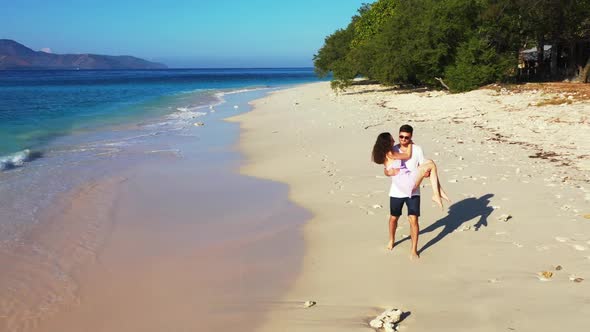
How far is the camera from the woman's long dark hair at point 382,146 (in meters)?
5.21

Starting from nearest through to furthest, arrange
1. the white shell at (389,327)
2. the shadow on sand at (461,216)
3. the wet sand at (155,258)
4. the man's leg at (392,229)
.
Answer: the white shell at (389,327), the wet sand at (155,258), the man's leg at (392,229), the shadow on sand at (461,216)

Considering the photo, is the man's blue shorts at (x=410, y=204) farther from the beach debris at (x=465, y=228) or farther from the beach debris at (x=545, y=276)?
the beach debris at (x=545, y=276)

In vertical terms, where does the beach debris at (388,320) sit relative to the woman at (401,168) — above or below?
below

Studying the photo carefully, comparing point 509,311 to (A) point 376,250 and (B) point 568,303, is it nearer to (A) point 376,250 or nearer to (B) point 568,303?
(B) point 568,303

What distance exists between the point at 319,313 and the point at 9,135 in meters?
18.3

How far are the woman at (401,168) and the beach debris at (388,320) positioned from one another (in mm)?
1635

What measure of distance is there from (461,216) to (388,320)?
3.12 meters

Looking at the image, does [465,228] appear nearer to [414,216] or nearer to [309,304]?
[414,216]

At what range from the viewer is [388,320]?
3955 millimetres

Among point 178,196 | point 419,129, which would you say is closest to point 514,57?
point 419,129

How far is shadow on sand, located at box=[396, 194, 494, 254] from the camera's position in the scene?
6.08m

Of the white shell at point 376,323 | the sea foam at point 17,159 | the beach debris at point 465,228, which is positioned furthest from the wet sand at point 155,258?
the sea foam at point 17,159

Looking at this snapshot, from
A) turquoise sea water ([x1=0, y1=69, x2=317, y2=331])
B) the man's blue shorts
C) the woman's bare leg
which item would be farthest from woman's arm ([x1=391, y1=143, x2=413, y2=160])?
turquoise sea water ([x1=0, y1=69, x2=317, y2=331])

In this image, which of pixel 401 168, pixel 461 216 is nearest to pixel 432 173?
pixel 401 168
